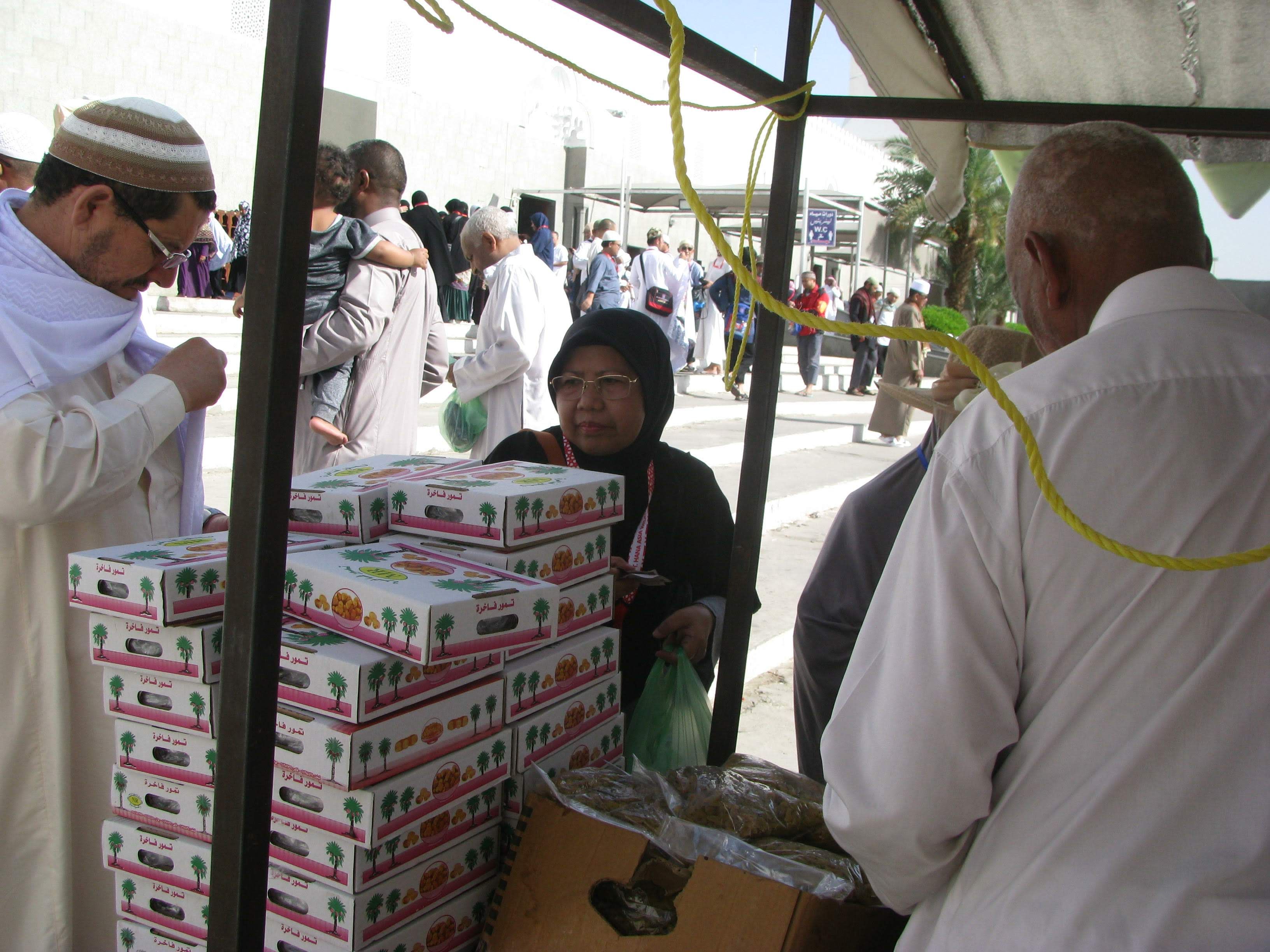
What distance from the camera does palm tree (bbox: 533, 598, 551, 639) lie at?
1.46 meters

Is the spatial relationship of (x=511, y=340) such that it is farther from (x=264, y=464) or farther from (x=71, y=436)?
(x=264, y=464)

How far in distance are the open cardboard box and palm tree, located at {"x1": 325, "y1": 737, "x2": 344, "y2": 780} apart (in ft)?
1.15

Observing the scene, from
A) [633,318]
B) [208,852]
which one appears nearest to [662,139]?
[633,318]

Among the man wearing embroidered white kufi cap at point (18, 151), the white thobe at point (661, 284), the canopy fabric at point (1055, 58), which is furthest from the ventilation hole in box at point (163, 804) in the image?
the white thobe at point (661, 284)

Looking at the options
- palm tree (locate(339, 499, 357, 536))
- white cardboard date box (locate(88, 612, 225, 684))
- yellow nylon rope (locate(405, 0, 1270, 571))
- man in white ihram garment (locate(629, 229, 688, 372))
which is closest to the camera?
yellow nylon rope (locate(405, 0, 1270, 571))

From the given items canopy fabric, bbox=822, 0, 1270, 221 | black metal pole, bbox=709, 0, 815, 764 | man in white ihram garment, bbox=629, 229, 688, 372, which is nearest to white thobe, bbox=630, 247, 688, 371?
man in white ihram garment, bbox=629, 229, 688, 372

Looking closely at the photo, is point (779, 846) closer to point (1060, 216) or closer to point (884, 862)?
point (884, 862)

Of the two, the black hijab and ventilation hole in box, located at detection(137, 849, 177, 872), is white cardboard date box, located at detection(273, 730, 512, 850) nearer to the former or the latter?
ventilation hole in box, located at detection(137, 849, 177, 872)

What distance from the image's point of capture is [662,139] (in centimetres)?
2288

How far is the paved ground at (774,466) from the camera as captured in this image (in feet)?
15.4

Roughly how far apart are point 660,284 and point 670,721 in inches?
462

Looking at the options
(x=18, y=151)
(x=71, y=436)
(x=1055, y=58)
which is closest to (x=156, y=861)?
(x=71, y=436)

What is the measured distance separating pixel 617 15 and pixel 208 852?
139cm

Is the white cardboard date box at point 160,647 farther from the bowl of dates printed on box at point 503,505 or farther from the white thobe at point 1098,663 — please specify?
the white thobe at point 1098,663
